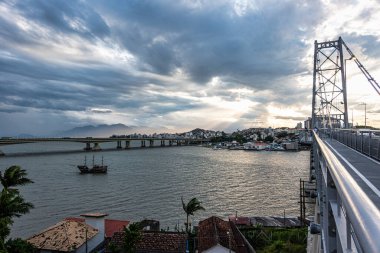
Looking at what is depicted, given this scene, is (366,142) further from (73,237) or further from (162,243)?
(73,237)

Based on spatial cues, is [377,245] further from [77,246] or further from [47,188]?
[47,188]

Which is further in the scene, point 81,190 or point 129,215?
point 81,190

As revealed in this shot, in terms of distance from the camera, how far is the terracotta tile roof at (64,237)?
21.4 m

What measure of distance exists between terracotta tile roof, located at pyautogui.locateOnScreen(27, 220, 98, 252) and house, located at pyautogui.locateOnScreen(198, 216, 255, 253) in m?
7.57

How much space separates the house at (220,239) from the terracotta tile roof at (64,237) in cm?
757

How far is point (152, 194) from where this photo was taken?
138ft

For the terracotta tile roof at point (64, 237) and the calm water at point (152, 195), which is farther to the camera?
the calm water at point (152, 195)

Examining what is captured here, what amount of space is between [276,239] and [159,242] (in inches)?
321

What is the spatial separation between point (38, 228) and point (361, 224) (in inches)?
1280

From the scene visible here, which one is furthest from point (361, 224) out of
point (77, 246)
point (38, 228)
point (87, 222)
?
point (38, 228)

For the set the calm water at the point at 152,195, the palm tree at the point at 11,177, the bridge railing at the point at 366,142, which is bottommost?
the calm water at the point at 152,195

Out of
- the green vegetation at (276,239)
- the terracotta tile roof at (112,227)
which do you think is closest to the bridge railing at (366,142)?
the green vegetation at (276,239)

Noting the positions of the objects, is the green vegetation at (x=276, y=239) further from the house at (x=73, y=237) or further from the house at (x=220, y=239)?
the house at (x=73, y=237)

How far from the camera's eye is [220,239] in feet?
69.4
